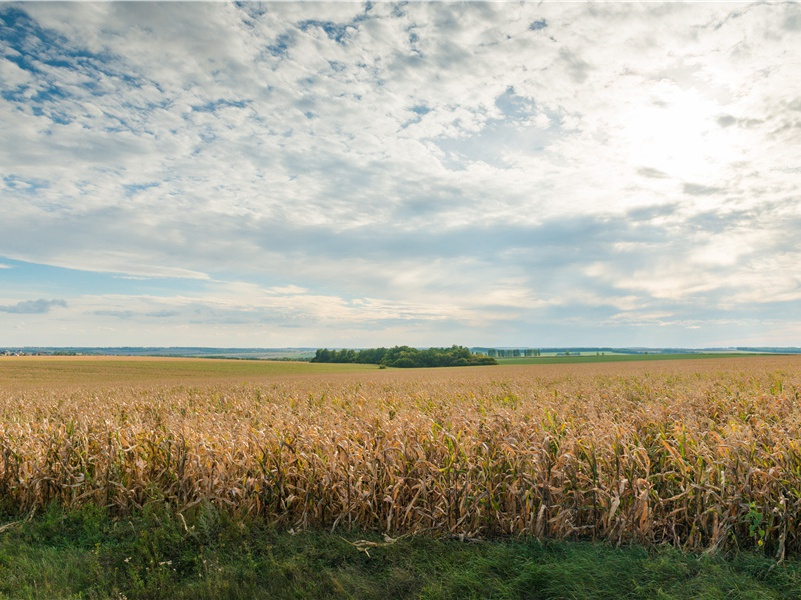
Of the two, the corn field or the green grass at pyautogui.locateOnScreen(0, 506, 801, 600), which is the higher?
the corn field

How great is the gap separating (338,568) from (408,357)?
90551 mm

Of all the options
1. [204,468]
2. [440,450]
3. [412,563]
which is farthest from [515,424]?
[204,468]

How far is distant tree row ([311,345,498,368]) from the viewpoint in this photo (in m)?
92.3

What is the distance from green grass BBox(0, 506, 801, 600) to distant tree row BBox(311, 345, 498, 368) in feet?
273

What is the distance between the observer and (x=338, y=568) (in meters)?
5.48

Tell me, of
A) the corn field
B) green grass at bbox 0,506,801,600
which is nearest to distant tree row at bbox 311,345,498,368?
the corn field

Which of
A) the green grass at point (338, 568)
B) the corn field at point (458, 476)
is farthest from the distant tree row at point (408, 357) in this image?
the green grass at point (338, 568)

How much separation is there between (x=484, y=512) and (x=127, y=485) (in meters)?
5.80

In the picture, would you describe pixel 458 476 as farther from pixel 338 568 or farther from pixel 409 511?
pixel 338 568

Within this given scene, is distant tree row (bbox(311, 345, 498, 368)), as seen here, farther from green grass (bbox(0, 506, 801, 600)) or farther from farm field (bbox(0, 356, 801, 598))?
green grass (bbox(0, 506, 801, 600))

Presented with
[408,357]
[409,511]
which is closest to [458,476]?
[409,511]

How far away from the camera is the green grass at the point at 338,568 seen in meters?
4.74

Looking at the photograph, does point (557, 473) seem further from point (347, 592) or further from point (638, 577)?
point (347, 592)

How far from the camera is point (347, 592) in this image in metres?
5.00
